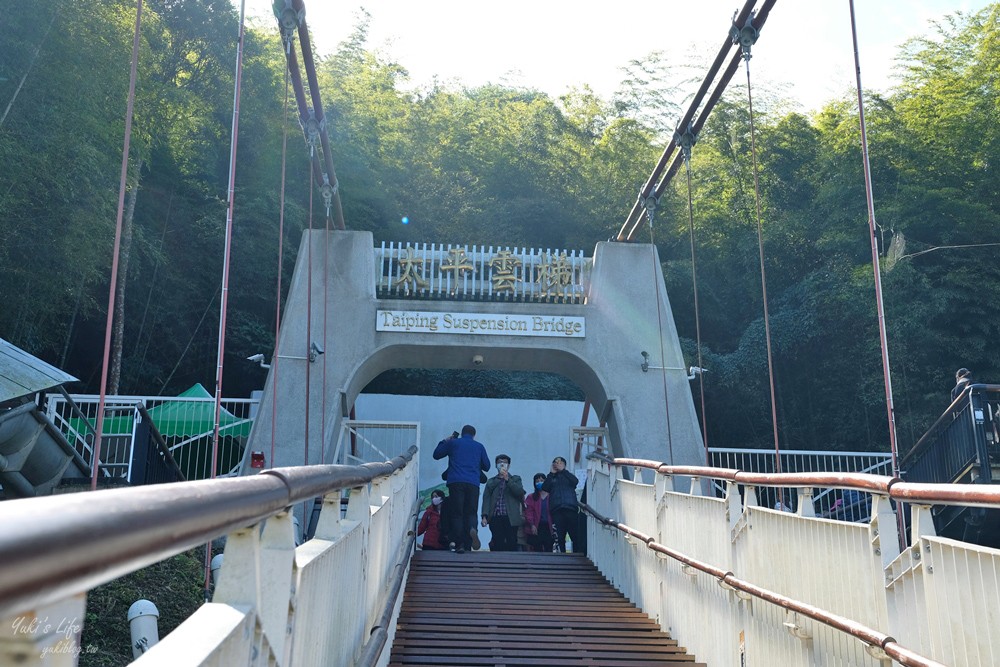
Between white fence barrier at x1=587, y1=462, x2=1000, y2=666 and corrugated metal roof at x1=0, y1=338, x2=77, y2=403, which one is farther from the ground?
corrugated metal roof at x1=0, y1=338, x2=77, y2=403

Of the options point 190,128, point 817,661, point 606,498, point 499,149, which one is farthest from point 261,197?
point 817,661

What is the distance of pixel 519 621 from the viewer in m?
6.34

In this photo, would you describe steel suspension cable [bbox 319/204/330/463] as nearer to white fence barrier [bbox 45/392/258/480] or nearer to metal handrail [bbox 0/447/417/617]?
white fence barrier [bbox 45/392/258/480]

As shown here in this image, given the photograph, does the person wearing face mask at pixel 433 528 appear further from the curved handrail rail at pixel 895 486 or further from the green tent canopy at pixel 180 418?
the curved handrail rail at pixel 895 486

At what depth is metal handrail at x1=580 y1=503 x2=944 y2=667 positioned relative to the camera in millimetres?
2895

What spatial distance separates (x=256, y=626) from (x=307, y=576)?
620mm

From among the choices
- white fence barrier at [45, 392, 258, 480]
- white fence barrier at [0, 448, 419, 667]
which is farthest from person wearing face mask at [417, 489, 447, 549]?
white fence barrier at [0, 448, 419, 667]

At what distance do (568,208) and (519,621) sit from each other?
21.7 m

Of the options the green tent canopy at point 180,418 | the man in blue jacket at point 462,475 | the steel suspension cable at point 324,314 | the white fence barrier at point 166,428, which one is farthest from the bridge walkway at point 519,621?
the green tent canopy at point 180,418

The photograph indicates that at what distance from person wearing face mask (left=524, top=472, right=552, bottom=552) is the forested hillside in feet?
25.4

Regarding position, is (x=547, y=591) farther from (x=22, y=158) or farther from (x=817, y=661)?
(x=22, y=158)

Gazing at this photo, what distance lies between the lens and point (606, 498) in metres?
8.88

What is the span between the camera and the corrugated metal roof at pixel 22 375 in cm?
918

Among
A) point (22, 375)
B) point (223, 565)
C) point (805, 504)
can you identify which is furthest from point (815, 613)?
point (22, 375)
